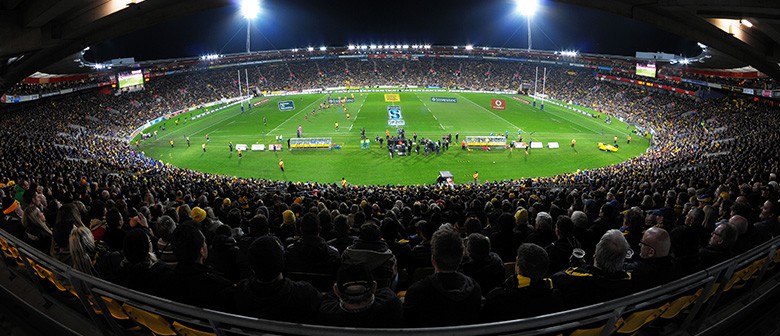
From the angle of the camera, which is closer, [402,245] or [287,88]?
[402,245]

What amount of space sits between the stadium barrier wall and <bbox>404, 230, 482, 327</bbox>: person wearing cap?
53 centimetres

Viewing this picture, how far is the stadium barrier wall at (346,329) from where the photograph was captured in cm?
293

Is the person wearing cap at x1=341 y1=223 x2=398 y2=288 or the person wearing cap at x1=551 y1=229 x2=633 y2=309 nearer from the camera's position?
the person wearing cap at x1=551 y1=229 x2=633 y2=309

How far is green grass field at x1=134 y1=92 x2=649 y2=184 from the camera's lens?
35.1 meters

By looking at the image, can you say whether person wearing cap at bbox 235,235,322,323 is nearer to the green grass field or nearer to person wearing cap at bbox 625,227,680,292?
person wearing cap at bbox 625,227,680,292

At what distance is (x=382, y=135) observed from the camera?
155 ft

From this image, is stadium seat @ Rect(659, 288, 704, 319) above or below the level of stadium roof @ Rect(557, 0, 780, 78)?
below

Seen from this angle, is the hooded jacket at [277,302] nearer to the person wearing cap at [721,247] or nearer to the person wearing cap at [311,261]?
the person wearing cap at [311,261]

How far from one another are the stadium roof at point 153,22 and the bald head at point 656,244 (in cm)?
1256

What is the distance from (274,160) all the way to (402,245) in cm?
3291

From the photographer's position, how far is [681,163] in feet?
86.4

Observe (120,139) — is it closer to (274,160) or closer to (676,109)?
(274,160)

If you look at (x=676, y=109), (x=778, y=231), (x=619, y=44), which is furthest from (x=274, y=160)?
(x=619, y=44)

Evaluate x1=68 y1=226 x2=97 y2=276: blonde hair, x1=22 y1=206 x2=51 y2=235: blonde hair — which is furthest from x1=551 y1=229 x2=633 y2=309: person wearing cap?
x1=22 y1=206 x2=51 y2=235: blonde hair
